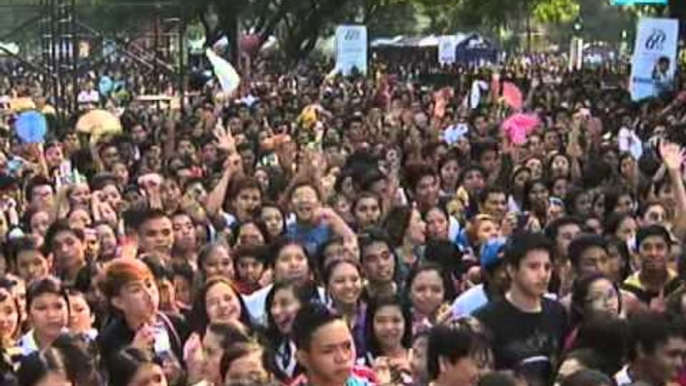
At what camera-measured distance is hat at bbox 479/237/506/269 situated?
7582 millimetres

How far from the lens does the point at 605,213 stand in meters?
10.1

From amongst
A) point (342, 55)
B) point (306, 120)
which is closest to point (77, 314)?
point (306, 120)

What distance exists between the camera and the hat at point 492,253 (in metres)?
7.58

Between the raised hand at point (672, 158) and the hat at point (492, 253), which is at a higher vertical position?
the raised hand at point (672, 158)

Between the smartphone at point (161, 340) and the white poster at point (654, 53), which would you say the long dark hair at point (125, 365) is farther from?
the white poster at point (654, 53)

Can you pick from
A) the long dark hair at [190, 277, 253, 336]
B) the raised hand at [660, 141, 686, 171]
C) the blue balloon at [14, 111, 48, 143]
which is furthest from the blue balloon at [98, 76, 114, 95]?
the long dark hair at [190, 277, 253, 336]

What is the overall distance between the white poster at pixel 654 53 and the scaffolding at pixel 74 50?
802 cm

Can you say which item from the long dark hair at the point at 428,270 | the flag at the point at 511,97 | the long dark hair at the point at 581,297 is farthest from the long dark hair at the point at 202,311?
the flag at the point at 511,97

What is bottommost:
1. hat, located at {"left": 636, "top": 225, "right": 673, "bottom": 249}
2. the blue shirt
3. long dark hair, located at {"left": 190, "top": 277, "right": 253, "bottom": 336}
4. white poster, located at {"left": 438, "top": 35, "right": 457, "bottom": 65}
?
white poster, located at {"left": 438, "top": 35, "right": 457, "bottom": 65}

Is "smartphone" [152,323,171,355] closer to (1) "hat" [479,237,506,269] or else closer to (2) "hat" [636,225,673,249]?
(1) "hat" [479,237,506,269]

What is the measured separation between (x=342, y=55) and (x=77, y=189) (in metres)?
13.5

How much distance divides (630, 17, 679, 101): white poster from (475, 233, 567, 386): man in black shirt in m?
9.74

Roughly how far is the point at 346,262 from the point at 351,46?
16.5 m

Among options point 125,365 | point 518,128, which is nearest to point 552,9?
point 518,128
